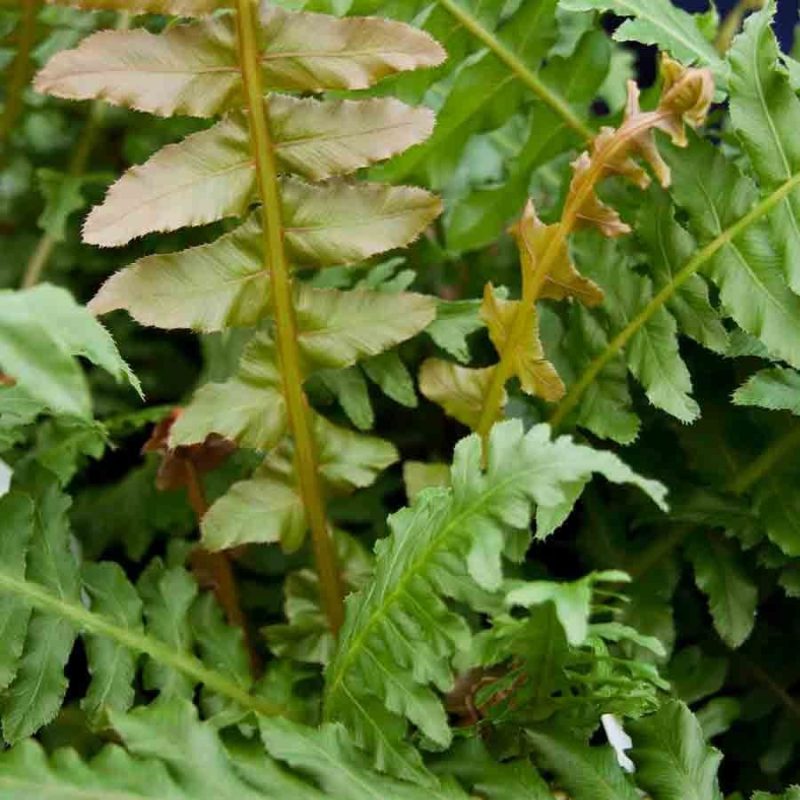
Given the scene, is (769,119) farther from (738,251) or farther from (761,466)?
(761,466)

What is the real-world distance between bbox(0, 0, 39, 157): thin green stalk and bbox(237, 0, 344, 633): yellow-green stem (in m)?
0.27

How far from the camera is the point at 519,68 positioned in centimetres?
63

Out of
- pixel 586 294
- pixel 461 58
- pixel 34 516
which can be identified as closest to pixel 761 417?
pixel 586 294

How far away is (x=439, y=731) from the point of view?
0.46 meters

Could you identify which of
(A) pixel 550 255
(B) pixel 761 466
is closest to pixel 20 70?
(A) pixel 550 255

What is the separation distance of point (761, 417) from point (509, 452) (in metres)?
0.23

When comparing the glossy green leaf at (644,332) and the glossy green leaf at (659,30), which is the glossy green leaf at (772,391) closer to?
the glossy green leaf at (644,332)

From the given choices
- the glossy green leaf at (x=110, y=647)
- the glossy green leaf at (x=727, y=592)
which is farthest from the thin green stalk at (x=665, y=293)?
the glossy green leaf at (x=110, y=647)

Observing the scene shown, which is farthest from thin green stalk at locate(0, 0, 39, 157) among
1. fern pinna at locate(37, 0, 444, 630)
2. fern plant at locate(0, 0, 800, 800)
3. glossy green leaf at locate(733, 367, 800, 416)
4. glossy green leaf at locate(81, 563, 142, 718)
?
glossy green leaf at locate(733, 367, 800, 416)

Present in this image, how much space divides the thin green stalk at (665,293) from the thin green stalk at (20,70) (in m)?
0.40

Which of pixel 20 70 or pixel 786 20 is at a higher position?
pixel 786 20

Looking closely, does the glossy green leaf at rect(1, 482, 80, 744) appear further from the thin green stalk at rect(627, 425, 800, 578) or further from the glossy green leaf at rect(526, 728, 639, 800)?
the thin green stalk at rect(627, 425, 800, 578)

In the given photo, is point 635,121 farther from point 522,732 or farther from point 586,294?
point 522,732

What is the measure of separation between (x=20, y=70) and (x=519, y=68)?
13.1 inches
